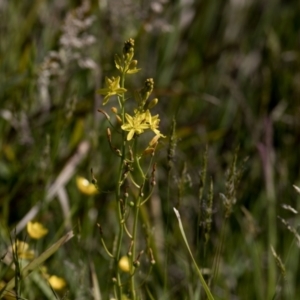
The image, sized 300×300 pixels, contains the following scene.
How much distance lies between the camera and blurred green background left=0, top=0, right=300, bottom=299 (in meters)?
2.35

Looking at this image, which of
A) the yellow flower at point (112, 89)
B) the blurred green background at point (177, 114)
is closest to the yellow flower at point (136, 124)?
the yellow flower at point (112, 89)

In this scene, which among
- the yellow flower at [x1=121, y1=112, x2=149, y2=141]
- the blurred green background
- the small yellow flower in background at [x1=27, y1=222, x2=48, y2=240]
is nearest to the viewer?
the yellow flower at [x1=121, y1=112, x2=149, y2=141]

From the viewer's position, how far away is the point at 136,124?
1363 millimetres

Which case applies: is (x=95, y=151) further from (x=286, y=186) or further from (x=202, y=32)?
(x=202, y=32)

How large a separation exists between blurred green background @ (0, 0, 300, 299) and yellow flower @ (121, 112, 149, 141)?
309 mm

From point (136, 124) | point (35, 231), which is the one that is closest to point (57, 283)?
point (35, 231)

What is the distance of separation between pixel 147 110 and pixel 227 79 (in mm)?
2023

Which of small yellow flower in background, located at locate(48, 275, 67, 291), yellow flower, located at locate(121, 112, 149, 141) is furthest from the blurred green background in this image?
yellow flower, located at locate(121, 112, 149, 141)

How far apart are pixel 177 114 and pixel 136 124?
3.71ft

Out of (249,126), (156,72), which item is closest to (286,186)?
(249,126)

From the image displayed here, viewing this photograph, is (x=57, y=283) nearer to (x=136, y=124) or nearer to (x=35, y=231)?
(x=35, y=231)

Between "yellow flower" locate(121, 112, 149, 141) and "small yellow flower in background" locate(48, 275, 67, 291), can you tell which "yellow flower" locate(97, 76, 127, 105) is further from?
"small yellow flower in background" locate(48, 275, 67, 291)

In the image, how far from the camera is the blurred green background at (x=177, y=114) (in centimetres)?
235

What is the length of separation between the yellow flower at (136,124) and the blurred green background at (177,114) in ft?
1.01
